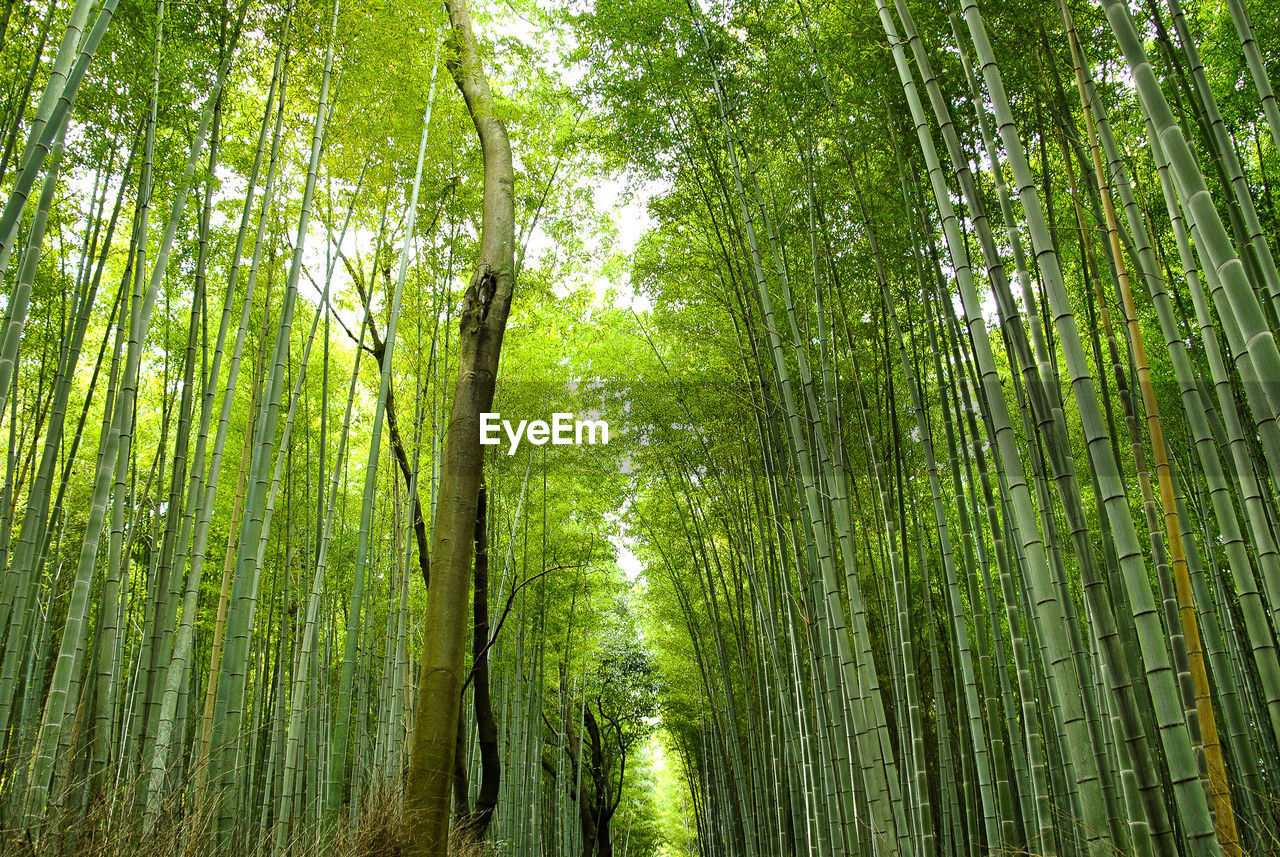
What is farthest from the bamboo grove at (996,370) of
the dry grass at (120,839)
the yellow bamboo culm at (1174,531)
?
the dry grass at (120,839)

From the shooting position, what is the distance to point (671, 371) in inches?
246

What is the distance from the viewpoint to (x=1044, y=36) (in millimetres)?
2779

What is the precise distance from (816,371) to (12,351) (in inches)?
170

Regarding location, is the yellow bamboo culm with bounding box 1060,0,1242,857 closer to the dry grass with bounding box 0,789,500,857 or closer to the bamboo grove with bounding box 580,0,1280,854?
the bamboo grove with bounding box 580,0,1280,854

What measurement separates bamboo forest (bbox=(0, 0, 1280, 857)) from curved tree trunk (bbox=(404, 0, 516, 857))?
2 centimetres

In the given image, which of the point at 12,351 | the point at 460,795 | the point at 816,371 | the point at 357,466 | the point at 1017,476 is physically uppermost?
the point at 357,466

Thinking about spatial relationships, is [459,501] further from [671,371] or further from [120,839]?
[671,371]

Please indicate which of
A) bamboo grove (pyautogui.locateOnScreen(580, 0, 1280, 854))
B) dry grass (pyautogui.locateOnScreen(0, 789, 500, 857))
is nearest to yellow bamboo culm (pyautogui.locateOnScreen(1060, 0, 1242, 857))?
bamboo grove (pyautogui.locateOnScreen(580, 0, 1280, 854))

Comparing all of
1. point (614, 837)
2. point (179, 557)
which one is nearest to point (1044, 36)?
point (179, 557)

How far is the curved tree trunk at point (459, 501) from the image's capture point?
9.50ft

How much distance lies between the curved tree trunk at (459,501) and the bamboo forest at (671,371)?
2 centimetres

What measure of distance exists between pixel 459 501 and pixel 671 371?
3.34m

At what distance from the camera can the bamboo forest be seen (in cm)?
161

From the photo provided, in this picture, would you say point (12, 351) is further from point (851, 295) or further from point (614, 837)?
point (614, 837)
